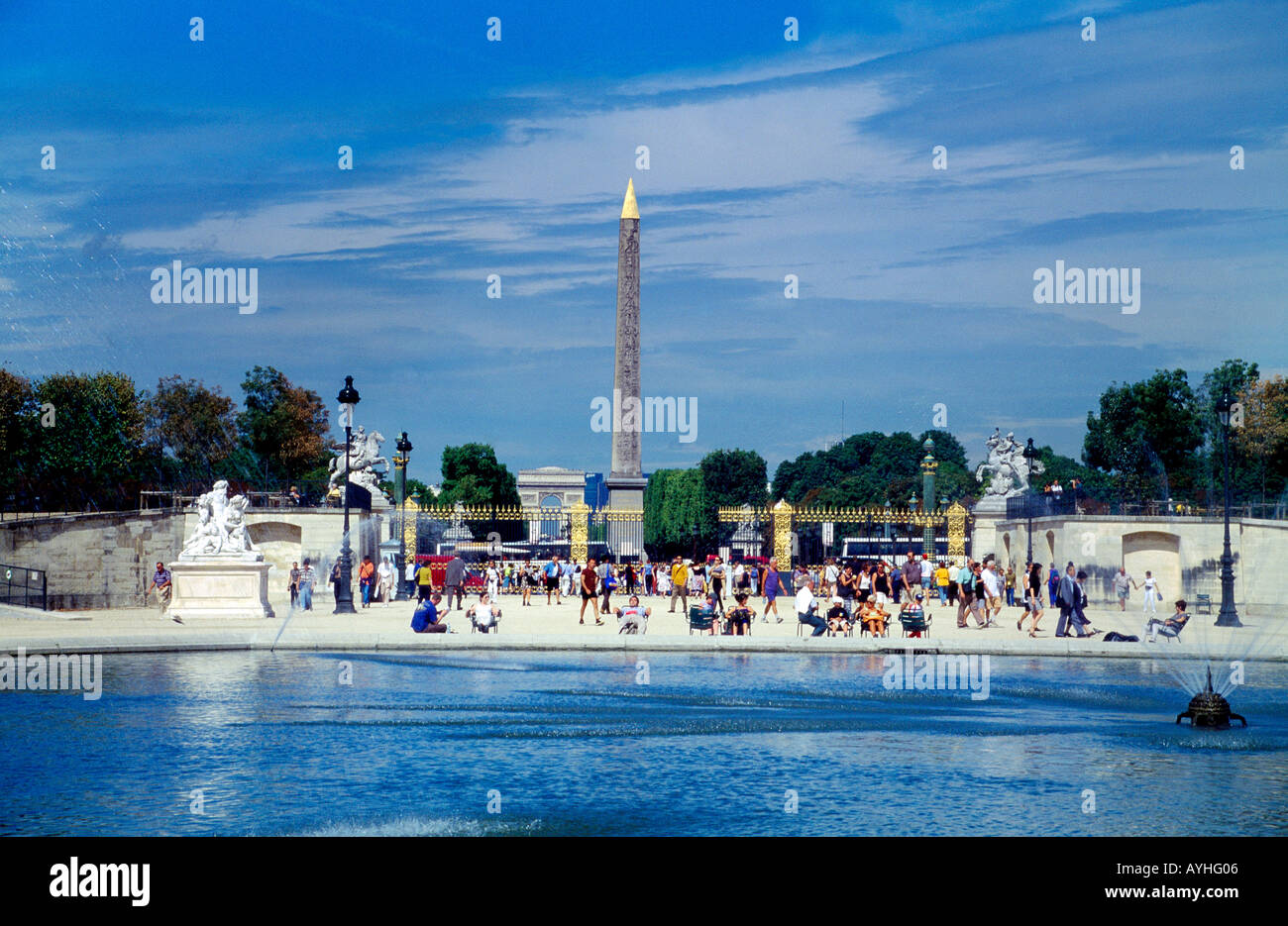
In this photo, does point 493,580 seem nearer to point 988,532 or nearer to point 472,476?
point 988,532

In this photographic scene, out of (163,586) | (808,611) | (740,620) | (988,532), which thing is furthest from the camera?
(988,532)


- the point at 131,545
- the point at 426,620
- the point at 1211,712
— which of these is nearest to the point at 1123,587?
the point at 426,620

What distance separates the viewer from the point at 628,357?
4772 cm

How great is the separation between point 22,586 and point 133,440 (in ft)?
61.7

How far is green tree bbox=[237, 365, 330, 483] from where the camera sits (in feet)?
191

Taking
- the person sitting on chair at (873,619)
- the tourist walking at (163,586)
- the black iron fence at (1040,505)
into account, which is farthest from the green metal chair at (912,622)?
the black iron fence at (1040,505)

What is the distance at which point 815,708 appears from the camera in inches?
560

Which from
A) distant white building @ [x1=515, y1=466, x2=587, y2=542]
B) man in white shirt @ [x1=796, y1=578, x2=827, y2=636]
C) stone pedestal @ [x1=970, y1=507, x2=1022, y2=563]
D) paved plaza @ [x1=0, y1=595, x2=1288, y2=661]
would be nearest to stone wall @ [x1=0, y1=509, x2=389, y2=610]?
paved plaza @ [x1=0, y1=595, x2=1288, y2=661]

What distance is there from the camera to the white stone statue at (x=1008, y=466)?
4031 cm

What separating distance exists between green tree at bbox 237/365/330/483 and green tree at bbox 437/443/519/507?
82.4 feet

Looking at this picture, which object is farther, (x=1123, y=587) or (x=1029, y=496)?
(x=1029, y=496)
